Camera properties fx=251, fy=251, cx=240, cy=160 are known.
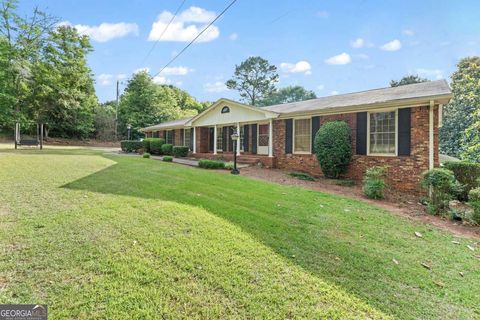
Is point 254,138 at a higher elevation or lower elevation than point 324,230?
higher

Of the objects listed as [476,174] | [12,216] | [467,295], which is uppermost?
[476,174]

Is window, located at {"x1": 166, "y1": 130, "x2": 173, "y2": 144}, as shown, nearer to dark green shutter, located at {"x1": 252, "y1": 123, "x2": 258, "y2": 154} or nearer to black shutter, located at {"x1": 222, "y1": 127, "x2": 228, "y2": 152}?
black shutter, located at {"x1": 222, "y1": 127, "x2": 228, "y2": 152}

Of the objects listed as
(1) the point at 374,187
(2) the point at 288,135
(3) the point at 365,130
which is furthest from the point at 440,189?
(2) the point at 288,135

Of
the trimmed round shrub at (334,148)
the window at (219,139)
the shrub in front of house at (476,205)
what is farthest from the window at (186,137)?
the shrub in front of house at (476,205)

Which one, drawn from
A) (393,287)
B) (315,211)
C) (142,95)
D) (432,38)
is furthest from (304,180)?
(142,95)

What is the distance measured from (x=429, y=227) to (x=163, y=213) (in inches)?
209

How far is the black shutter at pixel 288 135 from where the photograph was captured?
1197 cm

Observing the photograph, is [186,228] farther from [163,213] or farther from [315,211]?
[315,211]

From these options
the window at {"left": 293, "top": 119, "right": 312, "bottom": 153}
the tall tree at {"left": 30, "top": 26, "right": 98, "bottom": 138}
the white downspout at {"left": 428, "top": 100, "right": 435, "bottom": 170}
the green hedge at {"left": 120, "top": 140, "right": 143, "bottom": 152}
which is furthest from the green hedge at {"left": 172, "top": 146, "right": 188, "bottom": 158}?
the tall tree at {"left": 30, "top": 26, "right": 98, "bottom": 138}

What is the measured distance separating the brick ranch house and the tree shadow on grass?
336 centimetres

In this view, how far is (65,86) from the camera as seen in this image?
29188mm

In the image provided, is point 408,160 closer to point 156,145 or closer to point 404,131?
point 404,131

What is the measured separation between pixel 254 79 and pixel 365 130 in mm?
37862

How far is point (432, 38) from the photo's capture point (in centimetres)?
1355
